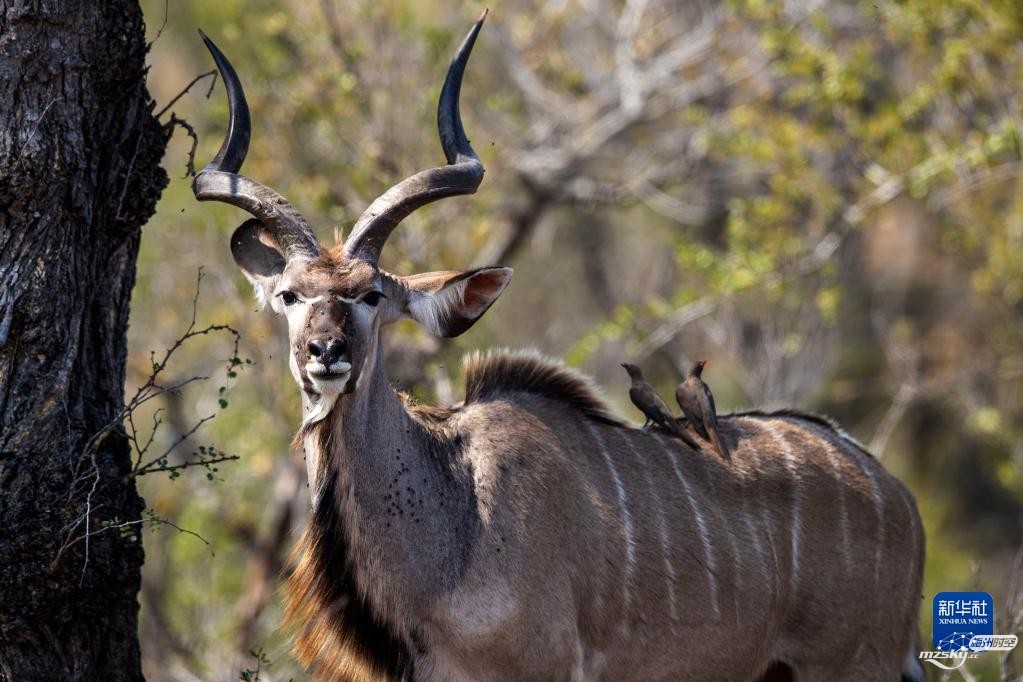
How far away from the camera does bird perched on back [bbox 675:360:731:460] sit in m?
4.59

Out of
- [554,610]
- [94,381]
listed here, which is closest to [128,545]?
[94,381]

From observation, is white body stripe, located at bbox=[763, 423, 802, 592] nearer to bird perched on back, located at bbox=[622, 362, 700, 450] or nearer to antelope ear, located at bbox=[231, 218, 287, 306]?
bird perched on back, located at bbox=[622, 362, 700, 450]

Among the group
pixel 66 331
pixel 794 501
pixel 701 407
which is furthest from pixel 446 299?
pixel 794 501

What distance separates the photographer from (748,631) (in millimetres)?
4480

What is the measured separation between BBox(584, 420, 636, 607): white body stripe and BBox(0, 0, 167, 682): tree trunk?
151 centimetres

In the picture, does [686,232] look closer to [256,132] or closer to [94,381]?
[256,132]

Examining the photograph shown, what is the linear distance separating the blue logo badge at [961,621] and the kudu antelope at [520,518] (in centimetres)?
32

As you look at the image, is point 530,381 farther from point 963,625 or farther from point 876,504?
point 963,625

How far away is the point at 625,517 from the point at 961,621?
163 cm

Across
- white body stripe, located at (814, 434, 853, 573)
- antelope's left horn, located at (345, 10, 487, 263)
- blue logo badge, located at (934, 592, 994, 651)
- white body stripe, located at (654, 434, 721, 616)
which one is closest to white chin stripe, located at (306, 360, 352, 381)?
antelope's left horn, located at (345, 10, 487, 263)

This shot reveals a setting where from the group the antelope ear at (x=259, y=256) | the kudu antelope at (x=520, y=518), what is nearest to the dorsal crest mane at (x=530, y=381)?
the kudu antelope at (x=520, y=518)

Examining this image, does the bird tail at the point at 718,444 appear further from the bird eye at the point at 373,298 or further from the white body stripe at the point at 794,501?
the bird eye at the point at 373,298

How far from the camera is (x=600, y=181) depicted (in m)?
9.26

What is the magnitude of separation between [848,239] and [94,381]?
6.99 meters
